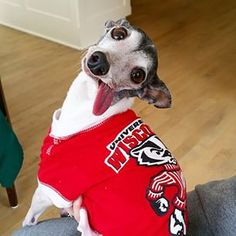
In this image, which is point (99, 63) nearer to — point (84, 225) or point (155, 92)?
point (155, 92)

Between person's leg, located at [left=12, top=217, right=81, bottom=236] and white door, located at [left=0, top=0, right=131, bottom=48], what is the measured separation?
100 inches

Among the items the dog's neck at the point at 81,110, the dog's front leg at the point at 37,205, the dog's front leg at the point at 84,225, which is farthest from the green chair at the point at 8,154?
the dog's front leg at the point at 84,225

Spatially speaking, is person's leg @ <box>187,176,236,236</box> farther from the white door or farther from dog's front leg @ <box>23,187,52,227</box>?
the white door

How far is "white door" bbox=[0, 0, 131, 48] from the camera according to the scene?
354 centimetres

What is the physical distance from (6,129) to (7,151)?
93mm

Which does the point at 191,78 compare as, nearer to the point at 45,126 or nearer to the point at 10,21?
the point at 45,126

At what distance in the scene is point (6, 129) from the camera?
176 cm

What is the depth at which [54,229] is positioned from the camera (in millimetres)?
1120

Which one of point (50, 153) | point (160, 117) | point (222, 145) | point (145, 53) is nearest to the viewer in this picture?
point (145, 53)

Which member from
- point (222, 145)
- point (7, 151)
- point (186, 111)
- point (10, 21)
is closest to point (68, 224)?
point (7, 151)

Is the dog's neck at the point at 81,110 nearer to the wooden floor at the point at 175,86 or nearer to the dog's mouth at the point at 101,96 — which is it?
the dog's mouth at the point at 101,96

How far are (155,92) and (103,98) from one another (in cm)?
13

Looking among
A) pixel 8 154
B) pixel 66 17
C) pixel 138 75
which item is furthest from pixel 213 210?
pixel 66 17

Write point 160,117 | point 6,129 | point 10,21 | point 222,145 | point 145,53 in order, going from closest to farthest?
point 145,53 → point 6,129 → point 222,145 → point 160,117 → point 10,21
